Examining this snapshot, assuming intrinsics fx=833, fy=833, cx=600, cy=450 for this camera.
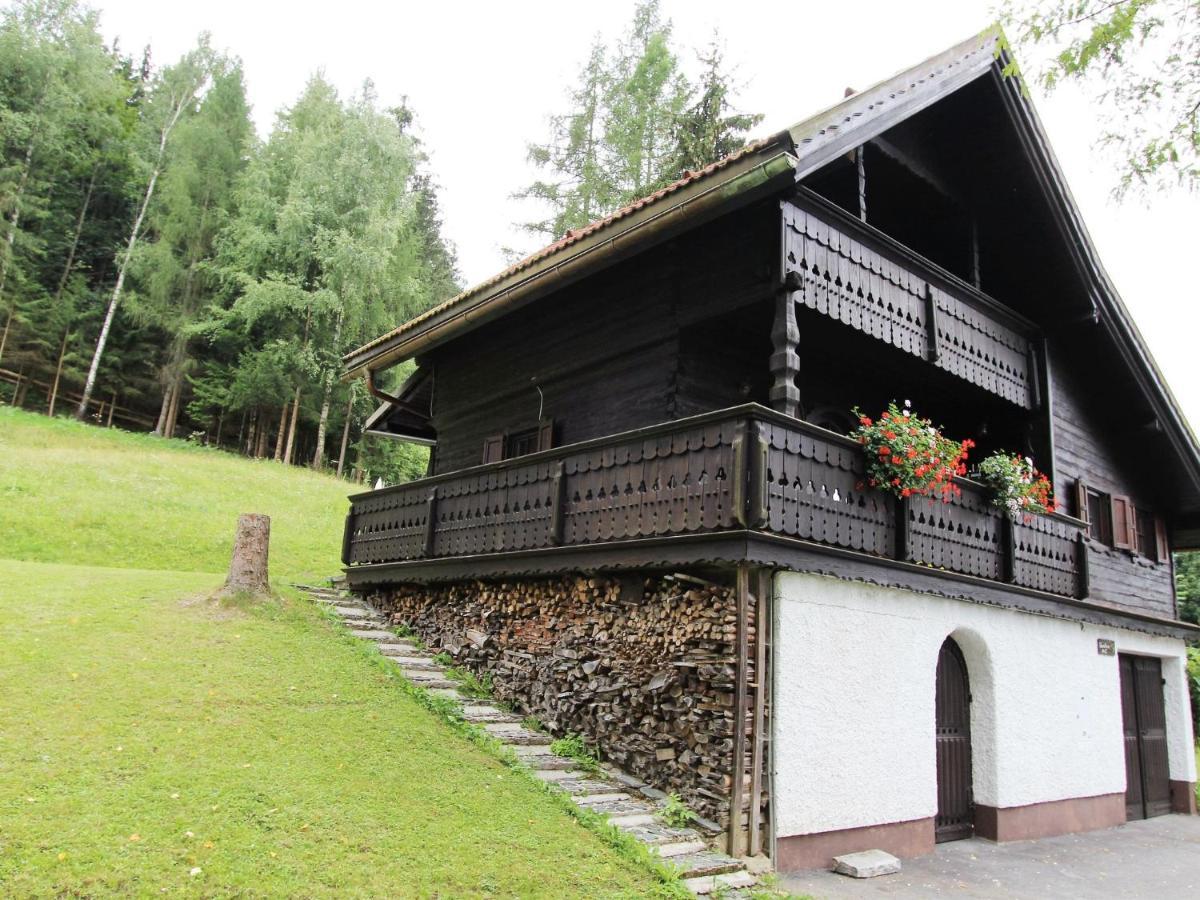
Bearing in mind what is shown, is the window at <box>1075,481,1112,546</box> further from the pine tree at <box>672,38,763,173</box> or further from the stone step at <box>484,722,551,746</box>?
the pine tree at <box>672,38,763,173</box>

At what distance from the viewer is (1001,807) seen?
9930 millimetres

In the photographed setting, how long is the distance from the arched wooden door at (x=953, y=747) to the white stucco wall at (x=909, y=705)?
12 cm

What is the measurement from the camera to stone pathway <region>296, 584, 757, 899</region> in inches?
259

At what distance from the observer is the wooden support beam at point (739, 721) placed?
6926 mm

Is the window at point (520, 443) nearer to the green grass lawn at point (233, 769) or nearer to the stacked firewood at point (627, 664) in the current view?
the stacked firewood at point (627, 664)

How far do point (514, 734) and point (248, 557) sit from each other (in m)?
4.91

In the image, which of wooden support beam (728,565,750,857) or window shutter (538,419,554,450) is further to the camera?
window shutter (538,419,554,450)

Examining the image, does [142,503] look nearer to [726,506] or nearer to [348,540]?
[348,540]

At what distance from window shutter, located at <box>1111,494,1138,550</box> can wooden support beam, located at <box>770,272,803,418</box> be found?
9.43 m

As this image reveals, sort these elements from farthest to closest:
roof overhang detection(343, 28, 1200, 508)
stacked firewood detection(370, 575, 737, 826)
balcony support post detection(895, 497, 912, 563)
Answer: balcony support post detection(895, 497, 912, 563), roof overhang detection(343, 28, 1200, 508), stacked firewood detection(370, 575, 737, 826)

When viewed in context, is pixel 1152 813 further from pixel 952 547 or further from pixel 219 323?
pixel 219 323

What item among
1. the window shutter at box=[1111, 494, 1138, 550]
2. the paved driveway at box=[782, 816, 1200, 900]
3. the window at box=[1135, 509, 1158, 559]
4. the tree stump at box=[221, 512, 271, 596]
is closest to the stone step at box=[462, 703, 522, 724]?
the paved driveway at box=[782, 816, 1200, 900]

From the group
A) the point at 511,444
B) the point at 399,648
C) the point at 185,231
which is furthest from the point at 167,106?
the point at 399,648

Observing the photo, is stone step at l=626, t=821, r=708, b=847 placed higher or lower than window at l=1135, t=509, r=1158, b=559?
lower
